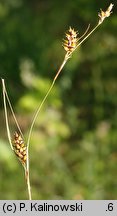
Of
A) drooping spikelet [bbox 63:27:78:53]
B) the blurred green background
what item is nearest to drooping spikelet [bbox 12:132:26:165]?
drooping spikelet [bbox 63:27:78:53]

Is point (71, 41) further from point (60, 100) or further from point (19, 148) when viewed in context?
point (60, 100)

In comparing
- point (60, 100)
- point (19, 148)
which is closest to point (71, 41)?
point (19, 148)

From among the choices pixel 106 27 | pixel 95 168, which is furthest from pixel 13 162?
pixel 106 27

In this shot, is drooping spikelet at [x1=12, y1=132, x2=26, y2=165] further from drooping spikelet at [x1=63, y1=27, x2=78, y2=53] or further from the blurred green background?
the blurred green background

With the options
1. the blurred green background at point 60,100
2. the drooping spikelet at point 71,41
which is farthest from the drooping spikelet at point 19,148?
the blurred green background at point 60,100

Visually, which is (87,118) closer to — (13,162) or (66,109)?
(66,109)

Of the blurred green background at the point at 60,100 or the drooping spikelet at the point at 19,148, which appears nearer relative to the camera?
the drooping spikelet at the point at 19,148

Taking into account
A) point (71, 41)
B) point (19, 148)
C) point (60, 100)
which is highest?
point (60, 100)

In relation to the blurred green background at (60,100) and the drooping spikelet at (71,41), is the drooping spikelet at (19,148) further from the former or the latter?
the blurred green background at (60,100)
